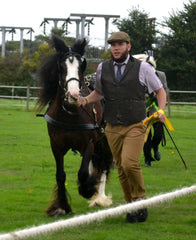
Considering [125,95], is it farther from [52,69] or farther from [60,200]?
[60,200]

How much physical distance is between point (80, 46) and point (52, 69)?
46 centimetres

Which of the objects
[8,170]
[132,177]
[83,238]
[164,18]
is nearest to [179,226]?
[132,177]

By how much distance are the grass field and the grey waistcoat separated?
1209 millimetres

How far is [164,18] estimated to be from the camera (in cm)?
3900

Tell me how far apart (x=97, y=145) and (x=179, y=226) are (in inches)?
82.4

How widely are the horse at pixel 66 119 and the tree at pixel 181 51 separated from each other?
29.7m

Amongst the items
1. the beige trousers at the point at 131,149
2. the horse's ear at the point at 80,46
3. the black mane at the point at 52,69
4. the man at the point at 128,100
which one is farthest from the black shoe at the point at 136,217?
the horse's ear at the point at 80,46

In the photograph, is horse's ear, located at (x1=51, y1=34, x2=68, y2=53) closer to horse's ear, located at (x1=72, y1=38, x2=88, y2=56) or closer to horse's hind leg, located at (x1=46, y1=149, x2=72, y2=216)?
horse's ear, located at (x1=72, y1=38, x2=88, y2=56)

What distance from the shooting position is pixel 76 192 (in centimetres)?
792

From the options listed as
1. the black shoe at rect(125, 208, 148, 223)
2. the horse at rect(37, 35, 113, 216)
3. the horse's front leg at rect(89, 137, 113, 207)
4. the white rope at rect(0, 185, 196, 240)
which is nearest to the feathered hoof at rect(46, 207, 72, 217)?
the horse at rect(37, 35, 113, 216)

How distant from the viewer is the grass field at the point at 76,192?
568cm

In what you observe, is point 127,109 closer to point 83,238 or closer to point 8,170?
point 83,238

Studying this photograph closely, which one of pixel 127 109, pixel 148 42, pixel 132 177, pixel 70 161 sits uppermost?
pixel 148 42

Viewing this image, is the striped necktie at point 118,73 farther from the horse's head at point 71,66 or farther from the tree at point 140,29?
the tree at point 140,29
